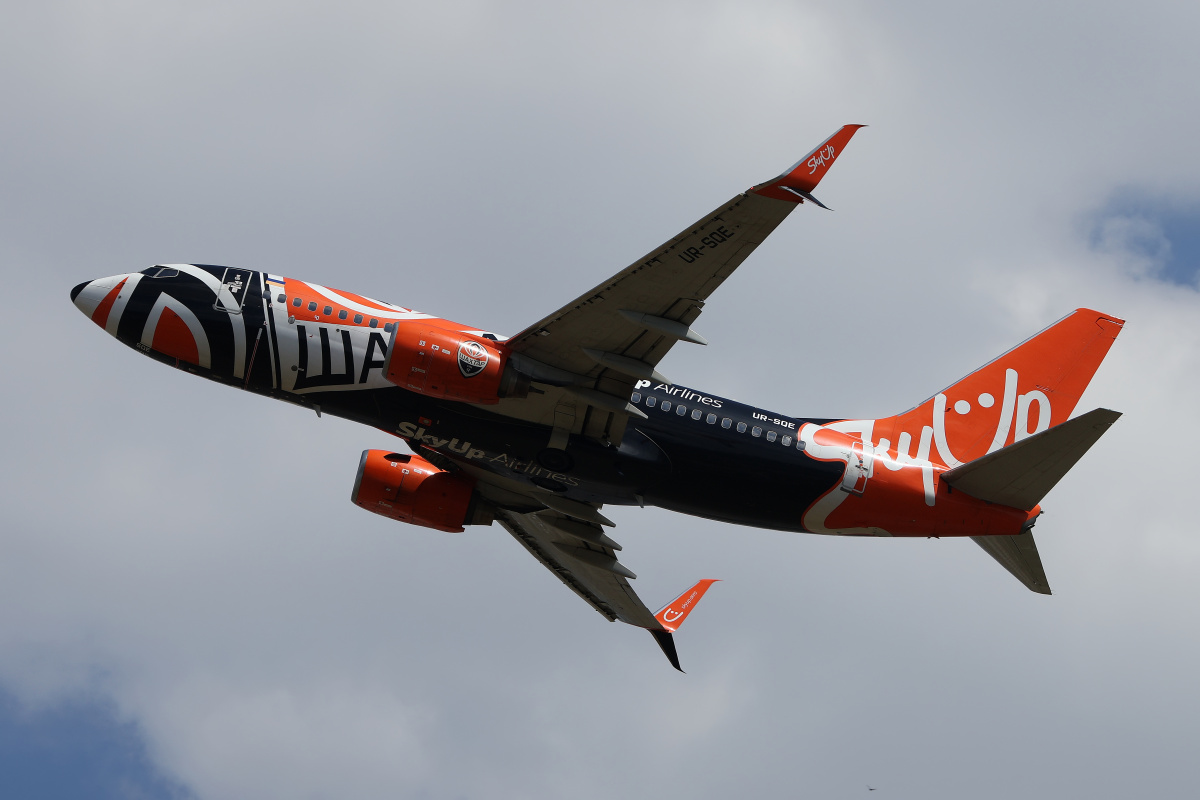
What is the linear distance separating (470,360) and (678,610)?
718 inches

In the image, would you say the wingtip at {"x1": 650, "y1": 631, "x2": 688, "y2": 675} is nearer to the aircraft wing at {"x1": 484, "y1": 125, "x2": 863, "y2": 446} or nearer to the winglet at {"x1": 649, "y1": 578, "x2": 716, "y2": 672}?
the winglet at {"x1": 649, "y1": 578, "x2": 716, "y2": 672}

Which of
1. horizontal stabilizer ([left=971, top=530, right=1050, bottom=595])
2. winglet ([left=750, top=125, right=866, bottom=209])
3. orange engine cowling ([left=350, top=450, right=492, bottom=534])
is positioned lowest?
orange engine cowling ([left=350, top=450, right=492, bottom=534])

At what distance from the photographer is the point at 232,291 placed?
3775 centimetres

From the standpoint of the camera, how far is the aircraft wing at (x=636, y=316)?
3011 centimetres

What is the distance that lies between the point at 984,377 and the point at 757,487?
10.6m

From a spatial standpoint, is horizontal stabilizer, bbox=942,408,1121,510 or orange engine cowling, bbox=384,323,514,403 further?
orange engine cowling, bbox=384,323,514,403

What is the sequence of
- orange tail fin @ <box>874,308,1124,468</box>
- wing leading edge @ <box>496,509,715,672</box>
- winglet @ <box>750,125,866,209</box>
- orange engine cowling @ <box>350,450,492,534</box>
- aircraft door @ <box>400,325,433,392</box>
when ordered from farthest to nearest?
wing leading edge @ <box>496,509,715,672</box> < orange engine cowling @ <box>350,450,492,534</box> < orange tail fin @ <box>874,308,1124,468</box> < aircraft door @ <box>400,325,433,392</box> < winglet @ <box>750,125,866,209</box>

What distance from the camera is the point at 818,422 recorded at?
40.2m

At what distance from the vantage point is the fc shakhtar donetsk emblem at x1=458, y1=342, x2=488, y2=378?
3529cm

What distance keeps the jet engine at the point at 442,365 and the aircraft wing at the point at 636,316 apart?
1.05m

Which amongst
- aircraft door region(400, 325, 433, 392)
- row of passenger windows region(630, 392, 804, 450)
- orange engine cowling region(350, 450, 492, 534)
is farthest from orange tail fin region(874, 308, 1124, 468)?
aircraft door region(400, 325, 433, 392)

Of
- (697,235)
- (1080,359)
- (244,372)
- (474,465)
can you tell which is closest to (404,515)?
(474,465)

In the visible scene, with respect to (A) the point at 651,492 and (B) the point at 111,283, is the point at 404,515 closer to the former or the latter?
(A) the point at 651,492

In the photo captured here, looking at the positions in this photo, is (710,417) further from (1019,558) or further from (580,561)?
(1019,558)
